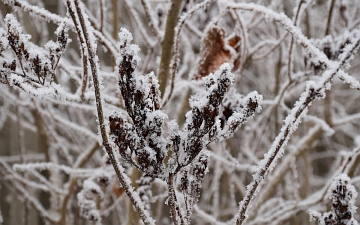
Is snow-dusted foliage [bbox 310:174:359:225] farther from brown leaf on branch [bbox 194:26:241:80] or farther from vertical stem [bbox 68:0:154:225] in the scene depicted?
brown leaf on branch [bbox 194:26:241:80]

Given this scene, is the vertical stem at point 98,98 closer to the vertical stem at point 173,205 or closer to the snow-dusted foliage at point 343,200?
the vertical stem at point 173,205

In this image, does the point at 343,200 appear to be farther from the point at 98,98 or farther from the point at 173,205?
the point at 98,98

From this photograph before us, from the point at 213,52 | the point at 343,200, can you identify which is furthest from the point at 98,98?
the point at 213,52

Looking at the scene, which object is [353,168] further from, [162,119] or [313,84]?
[162,119]

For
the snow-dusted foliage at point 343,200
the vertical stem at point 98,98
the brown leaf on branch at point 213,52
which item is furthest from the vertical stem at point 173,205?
the brown leaf on branch at point 213,52

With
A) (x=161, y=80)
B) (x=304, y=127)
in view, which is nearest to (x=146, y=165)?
(x=161, y=80)
